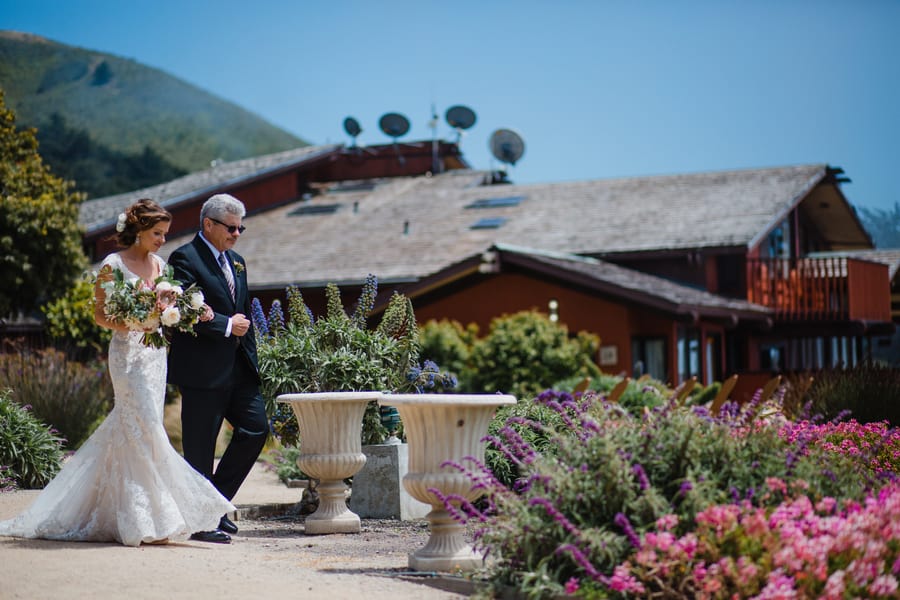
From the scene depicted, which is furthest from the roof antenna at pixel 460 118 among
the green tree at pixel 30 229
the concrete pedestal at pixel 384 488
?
the concrete pedestal at pixel 384 488

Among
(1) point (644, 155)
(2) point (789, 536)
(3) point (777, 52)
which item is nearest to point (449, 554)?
(2) point (789, 536)

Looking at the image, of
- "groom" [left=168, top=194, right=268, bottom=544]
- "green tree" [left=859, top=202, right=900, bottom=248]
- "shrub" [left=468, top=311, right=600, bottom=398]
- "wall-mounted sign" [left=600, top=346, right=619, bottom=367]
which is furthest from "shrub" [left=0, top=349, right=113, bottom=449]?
"green tree" [left=859, top=202, right=900, bottom=248]

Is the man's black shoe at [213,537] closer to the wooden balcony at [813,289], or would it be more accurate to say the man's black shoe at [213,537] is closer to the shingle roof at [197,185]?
the wooden balcony at [813,289]

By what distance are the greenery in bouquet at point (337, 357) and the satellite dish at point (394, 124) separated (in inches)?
1160

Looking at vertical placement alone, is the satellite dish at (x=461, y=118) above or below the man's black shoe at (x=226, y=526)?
above

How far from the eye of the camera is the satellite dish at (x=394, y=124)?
39094 mm

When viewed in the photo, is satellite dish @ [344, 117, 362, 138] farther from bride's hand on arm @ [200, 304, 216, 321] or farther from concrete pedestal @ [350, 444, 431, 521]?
bride's hand on arm @ [200, 304, 216, 321]

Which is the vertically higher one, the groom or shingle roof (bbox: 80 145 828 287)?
shingle roof (bbox: 80 145 828 287)

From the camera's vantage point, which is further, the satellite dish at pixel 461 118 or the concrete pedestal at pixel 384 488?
the satellite dish at pixel 461 118

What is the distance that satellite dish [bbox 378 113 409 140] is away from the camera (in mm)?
39094

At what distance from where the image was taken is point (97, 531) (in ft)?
23.0

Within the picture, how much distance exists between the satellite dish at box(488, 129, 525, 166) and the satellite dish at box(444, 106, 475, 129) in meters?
3.32

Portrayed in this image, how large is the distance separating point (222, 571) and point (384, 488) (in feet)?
10.3

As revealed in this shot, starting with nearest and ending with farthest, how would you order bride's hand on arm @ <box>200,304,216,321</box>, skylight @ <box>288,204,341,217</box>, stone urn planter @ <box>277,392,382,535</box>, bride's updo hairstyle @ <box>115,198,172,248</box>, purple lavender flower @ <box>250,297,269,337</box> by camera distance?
bride's hand on arm @ <box>200,304,216,321</box> < bride's updo hairstyle @ <box>115,198,172,248</box> < stone urn planter @ <box>277,392,382,535</box> < purple lavender flower @ <box>250,297,269,337</box> < skylight @ <box>288,204,341,217</box>
